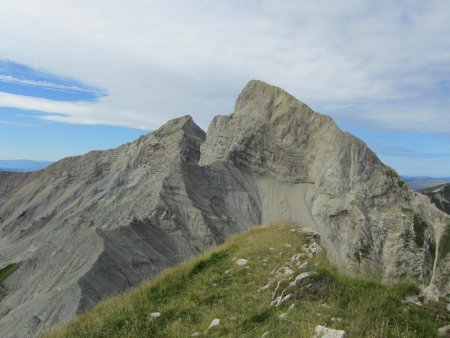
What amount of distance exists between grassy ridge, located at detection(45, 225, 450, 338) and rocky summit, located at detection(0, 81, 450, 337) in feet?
76.0

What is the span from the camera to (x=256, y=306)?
10336 millimetres

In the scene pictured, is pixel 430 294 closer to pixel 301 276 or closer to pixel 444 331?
pixel 444 331

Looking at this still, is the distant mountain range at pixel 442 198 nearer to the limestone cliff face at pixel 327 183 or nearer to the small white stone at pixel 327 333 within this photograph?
the limestone cliff face at pixel 327 183

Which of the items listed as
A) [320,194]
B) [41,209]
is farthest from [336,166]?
[41,209]

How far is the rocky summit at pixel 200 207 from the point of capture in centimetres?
4444

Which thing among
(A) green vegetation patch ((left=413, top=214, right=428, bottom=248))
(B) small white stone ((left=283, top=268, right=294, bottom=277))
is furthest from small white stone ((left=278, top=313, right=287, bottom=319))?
(A) green vegetation patch ((left=413, top=214, right=428, bottom=248))

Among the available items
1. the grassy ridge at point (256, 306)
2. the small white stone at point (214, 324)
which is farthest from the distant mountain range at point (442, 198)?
the small white stone at point (214, 324)

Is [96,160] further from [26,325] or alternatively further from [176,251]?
[26,325]

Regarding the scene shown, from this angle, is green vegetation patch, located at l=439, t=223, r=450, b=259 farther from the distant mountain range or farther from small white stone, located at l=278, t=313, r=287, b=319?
the distant mountain range

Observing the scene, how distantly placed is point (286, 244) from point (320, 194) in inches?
2365

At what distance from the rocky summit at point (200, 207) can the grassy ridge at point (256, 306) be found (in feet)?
76.0

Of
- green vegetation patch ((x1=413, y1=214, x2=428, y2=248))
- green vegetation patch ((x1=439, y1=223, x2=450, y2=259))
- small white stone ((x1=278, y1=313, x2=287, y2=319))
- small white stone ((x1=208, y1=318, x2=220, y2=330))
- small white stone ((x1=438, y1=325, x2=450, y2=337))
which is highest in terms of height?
small white stone ((x1=438, y1=325, x2=450, y2=337))

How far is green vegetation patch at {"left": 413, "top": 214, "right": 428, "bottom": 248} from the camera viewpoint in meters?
60.8

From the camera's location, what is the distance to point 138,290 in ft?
42.9
